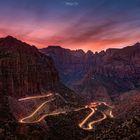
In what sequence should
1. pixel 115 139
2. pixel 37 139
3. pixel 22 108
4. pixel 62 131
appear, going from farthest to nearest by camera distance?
pixel 22 108, pixel 62 131, pixel 37 139, pixel 115 139

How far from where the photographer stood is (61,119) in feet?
599

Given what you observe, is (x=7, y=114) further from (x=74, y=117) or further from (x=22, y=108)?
(x=74, y=117)

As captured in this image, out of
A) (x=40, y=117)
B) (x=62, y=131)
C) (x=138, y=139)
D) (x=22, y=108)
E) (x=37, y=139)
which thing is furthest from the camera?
(x=22, y=108)

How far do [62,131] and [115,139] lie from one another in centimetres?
7057

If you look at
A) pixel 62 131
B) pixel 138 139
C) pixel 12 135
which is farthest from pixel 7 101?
pixel 138 139

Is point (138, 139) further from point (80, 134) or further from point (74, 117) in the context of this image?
point (74, 117)

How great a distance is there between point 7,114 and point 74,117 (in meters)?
41.7

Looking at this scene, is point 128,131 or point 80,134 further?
point 80,134

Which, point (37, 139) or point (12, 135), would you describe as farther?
point (37, 139)

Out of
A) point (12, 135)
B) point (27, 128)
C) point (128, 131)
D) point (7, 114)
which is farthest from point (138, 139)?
point (7, 114)

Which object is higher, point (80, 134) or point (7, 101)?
point (7, 101)

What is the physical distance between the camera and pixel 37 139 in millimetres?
133125

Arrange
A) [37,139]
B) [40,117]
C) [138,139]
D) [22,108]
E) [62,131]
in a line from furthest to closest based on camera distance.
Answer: [22,108] → [40,117] → [62,131] → [37,139] → [138,139]

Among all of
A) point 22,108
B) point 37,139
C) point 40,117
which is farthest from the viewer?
point 22,108
